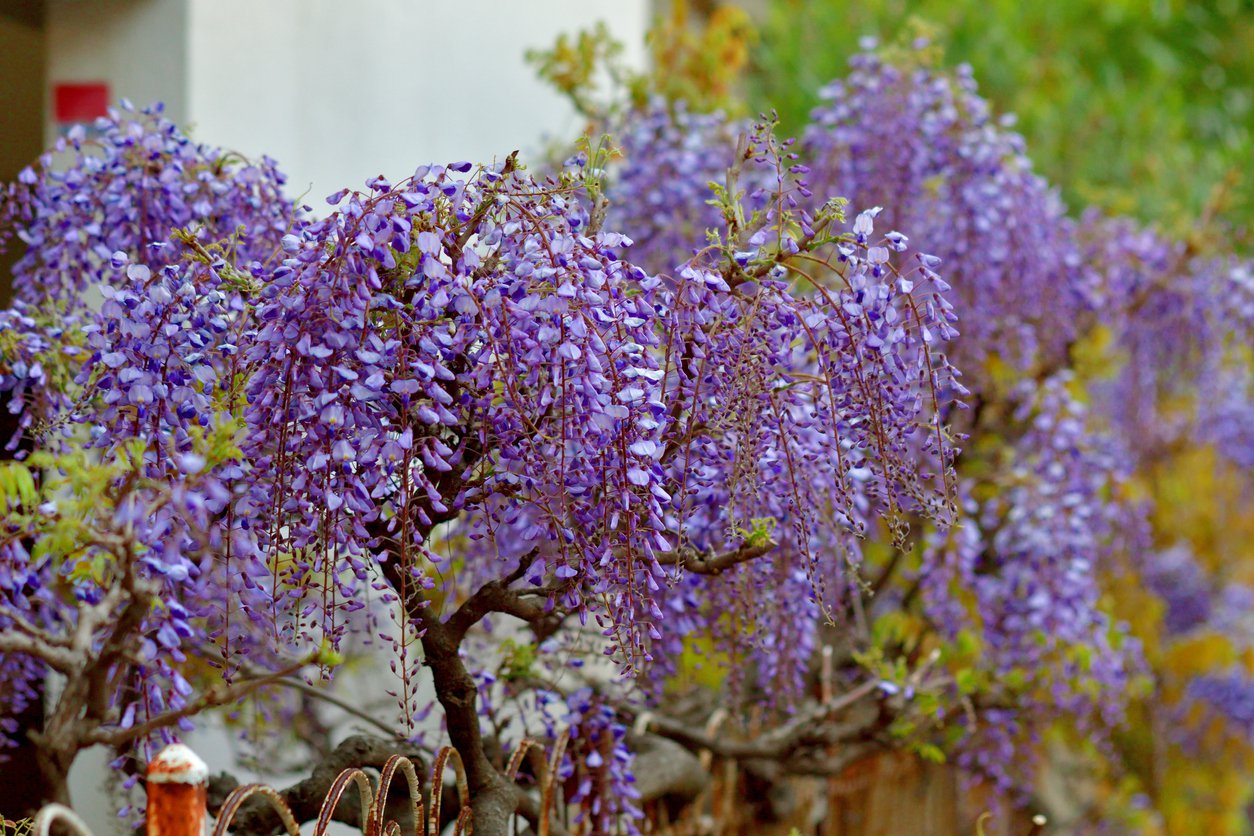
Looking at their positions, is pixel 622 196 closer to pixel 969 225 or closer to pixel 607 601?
pixel 969 225

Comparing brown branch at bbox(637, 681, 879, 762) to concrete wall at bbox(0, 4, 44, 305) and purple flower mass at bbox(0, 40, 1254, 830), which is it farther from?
concrete wall at bbox(0, 4, 44, 305)

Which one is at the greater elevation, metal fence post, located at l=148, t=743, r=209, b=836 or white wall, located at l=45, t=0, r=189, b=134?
white wall, located at l=45, t=0, r=189, b=134

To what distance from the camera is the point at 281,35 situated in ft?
12.0

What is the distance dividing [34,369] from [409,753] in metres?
0.90

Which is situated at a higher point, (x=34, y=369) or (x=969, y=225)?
(x=969, y=225)

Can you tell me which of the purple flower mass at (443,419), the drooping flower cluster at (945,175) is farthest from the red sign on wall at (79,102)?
the drooping flower cluster at (945,175)

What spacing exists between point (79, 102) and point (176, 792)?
2.28m

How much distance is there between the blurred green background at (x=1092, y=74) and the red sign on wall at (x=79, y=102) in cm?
391

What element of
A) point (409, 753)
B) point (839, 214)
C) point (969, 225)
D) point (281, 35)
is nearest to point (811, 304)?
point (839, 214)

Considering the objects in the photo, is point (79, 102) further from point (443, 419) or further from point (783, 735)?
point (783, 735)

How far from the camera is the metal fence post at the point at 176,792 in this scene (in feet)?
5.30

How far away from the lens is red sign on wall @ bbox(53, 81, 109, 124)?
134 inches

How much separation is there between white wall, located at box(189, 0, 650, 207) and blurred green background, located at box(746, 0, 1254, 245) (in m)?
2.42

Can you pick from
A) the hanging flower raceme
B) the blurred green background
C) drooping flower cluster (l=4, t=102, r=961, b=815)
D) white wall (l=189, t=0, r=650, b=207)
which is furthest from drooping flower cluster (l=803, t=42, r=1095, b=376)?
the blurred green background
